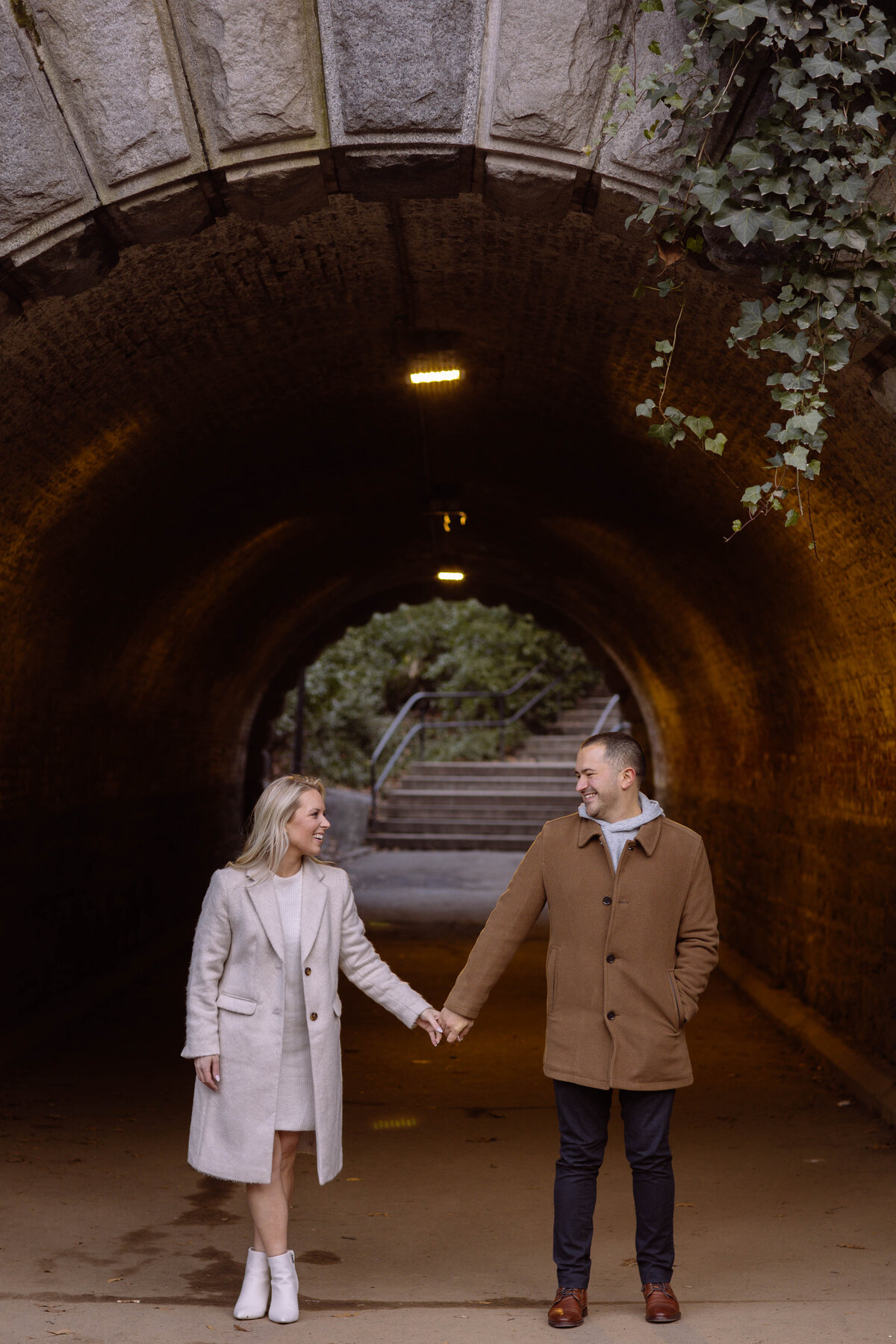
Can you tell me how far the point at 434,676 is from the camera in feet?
96.4

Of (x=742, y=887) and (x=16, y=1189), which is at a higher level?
(x=742, y=887)

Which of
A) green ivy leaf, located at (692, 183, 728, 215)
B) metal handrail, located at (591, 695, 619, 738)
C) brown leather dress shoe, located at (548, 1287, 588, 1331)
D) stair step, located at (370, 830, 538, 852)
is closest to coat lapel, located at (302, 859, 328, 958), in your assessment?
brown leather dress shoe, located at (548, 1287, 588, 1331)

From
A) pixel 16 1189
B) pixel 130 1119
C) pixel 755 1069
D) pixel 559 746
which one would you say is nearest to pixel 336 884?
pixel 16 1189

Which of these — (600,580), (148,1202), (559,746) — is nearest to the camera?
(148,1202)

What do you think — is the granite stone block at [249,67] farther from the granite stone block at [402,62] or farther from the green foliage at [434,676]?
the green foliage at [434,676]

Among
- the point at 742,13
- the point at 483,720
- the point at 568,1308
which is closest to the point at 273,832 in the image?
the point at 568,1308

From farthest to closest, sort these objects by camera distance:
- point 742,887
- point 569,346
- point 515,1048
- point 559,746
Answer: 1. point 559,746
2. point 742,887
3. point 515,1048
4. point 569,346

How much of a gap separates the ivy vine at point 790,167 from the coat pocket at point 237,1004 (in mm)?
2156

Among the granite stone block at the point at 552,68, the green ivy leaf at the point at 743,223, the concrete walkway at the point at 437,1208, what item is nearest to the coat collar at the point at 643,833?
the concrete walkway at the point at 437,1208

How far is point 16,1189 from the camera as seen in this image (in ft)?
18.6

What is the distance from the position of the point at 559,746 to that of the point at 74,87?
2357 cm

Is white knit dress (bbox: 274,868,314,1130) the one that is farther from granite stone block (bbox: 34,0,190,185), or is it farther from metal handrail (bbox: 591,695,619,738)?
metal handrail (bbox: 591,695,619,738)

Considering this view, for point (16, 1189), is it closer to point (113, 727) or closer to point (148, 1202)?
point (148, 1202)

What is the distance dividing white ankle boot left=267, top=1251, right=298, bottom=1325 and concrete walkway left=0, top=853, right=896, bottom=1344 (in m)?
0.04
